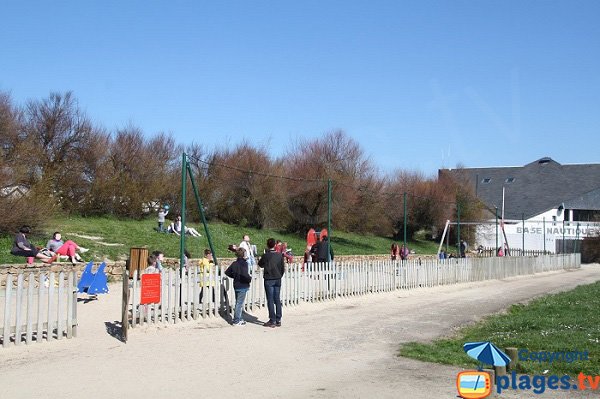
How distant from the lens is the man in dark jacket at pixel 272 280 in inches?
526

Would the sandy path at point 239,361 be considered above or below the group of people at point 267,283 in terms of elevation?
below

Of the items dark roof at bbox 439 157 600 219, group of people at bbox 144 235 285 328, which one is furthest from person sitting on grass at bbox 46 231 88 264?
dark roof at bbox 439 157 600 219

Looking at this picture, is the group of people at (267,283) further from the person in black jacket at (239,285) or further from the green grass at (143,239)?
the green grass at (143,239)

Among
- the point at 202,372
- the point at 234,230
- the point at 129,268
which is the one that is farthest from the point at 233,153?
the point at 202,372

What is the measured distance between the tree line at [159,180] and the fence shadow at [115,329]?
11.8 m

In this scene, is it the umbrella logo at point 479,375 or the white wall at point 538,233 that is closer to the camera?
the umbrella logo at point 479,375

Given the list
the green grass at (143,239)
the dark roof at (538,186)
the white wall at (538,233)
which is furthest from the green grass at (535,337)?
the dark roof at (538,186)

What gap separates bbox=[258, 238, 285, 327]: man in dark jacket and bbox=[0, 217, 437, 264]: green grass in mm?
9351

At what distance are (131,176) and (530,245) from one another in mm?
36462

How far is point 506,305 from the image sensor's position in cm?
1827

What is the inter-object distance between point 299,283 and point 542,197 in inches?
Result: 2285

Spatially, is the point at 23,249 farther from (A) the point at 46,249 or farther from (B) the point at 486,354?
(B) the point at 486,354

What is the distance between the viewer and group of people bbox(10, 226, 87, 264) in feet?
59.4

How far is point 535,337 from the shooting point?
37.1 feet
